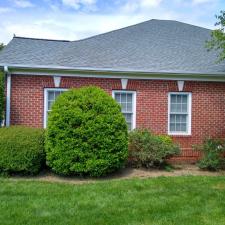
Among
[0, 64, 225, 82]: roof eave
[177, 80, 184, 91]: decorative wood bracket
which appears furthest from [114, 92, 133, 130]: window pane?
[177, 80, 184, 91]: decorative wood bracket

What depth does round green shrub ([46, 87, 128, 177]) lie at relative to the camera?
1080cm

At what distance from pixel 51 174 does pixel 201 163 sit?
4491 mm

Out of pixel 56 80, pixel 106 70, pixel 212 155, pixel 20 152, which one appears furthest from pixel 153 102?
pixel 20 152

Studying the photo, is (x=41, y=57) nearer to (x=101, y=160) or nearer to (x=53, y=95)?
(x=53, y=95)

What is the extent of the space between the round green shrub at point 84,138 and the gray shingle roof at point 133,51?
2.69m

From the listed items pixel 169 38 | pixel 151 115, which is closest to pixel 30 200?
pixel 151 115

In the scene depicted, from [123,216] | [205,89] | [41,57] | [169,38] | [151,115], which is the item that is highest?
[169,38]

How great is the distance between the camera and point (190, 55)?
15.6 metres

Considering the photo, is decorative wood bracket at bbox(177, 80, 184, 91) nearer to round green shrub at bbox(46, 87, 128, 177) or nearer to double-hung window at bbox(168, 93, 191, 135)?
double-hung window at bbox(168, 93, 191, 135)

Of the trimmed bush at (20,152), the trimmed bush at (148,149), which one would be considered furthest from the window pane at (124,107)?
the trimmed bush at (20,152)

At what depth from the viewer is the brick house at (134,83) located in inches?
521

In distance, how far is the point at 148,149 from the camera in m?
12.1

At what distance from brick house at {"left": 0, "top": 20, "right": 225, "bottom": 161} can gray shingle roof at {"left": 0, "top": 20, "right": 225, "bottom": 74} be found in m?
0.03

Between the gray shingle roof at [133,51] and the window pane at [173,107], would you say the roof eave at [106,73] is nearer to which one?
the gray shingle roof at [133,51]
